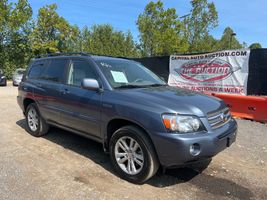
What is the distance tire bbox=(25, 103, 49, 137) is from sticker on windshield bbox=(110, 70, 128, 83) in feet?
7.31

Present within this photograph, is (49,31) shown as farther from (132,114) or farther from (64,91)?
(132,114)

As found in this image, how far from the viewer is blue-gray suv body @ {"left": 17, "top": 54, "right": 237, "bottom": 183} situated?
369 cm

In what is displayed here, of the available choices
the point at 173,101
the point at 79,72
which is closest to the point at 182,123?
the point at 173,101

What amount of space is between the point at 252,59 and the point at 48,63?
19.4 feet

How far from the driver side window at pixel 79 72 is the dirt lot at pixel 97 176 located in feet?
4.30

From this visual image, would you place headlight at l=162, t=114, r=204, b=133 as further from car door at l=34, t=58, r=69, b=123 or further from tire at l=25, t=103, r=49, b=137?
tire at l=25, t=103, r=49, b=137

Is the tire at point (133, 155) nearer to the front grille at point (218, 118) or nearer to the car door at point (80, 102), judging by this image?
the car door at point (80, 102)

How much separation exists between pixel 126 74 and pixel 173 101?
1306 mm

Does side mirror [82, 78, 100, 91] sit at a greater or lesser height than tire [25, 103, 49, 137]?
greater

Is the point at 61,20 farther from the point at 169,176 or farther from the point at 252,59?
the point at 169,176

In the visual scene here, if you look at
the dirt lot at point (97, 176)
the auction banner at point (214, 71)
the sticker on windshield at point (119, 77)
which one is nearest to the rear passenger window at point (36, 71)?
the dirt lot at point (97, 176)

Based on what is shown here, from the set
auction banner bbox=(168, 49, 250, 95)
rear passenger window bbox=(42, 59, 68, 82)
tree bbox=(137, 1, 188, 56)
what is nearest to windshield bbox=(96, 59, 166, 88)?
rear passenger window bbox=(42, 59, 68, 82)

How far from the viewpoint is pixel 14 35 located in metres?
31.9

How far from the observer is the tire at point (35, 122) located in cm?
618
